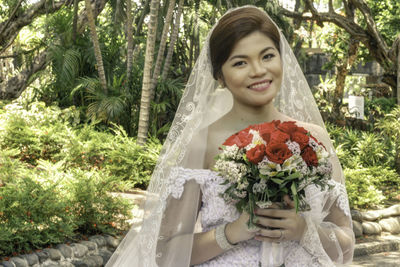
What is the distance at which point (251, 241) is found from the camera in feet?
6.43

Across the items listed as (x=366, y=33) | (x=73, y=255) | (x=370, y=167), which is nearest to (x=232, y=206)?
(x=73, y=255)

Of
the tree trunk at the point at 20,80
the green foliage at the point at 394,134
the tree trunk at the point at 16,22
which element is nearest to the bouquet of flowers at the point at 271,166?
the green foliage at the point at 394,134

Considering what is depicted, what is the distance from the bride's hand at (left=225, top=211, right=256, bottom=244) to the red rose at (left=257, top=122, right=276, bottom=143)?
0.27 m

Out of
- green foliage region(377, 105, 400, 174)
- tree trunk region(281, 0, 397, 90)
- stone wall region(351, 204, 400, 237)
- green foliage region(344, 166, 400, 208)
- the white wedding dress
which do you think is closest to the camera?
the white wedding dress

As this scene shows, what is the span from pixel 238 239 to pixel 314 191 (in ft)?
1.21

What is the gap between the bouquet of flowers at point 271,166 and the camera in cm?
174

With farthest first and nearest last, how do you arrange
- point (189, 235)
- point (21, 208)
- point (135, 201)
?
point (135, 201)
point (21, 208)
point (189, 235)

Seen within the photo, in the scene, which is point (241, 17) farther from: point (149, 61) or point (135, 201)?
point (149, 61)

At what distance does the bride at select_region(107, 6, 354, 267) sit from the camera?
189 centimetres

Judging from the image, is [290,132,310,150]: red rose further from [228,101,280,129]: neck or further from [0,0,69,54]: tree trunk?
[0,0,69,54]: tree trunk

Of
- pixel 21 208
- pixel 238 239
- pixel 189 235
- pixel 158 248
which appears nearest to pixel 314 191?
pixel 238 239

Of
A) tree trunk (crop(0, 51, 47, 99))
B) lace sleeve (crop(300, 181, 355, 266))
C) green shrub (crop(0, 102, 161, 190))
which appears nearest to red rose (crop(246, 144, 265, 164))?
lace sleeve (crop(300, 181, 355, 266))

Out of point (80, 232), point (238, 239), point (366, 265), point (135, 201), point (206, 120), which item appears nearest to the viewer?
point (238, 239)

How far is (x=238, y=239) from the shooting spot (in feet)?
6.07
